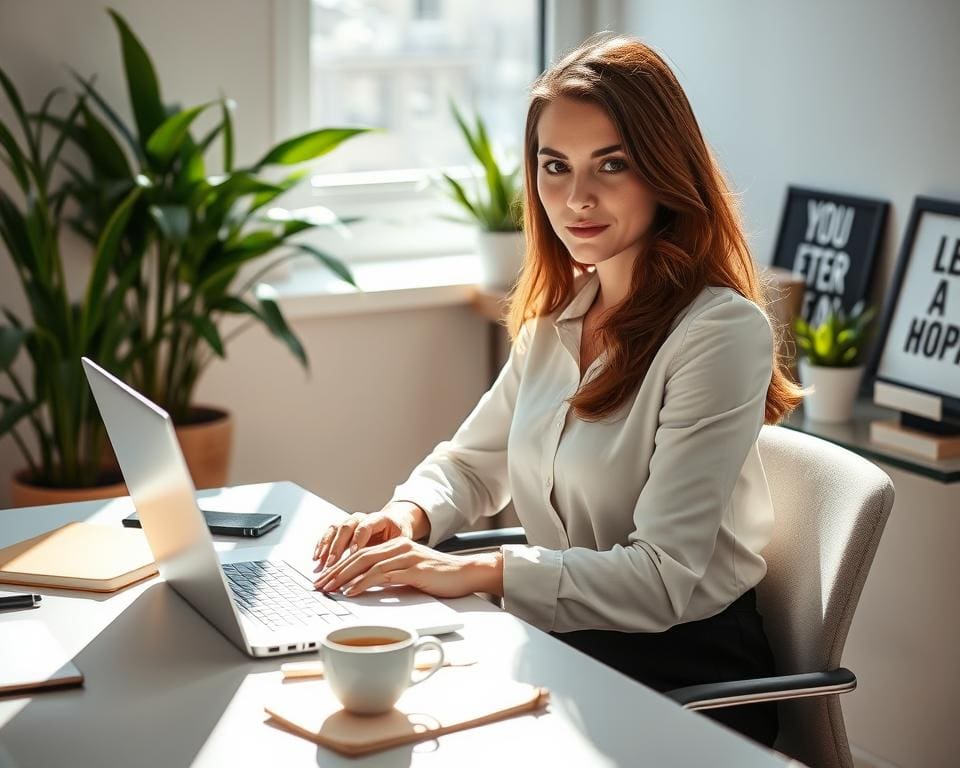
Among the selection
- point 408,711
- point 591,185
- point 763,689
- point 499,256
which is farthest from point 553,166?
point 499,256

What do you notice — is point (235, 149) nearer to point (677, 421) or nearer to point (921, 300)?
point (921, 300)

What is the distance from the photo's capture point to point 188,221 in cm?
275

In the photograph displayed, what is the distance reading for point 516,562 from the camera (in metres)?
1.60

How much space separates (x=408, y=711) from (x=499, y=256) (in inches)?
91.0

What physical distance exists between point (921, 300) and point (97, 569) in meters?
1.73

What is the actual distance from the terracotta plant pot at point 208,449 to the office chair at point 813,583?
153 cm

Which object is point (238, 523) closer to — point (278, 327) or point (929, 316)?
point (278, 327)

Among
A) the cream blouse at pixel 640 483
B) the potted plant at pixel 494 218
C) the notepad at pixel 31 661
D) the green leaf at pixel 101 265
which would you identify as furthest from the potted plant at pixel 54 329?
the notepad at pixel 31 661

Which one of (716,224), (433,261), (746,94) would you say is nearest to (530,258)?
(716,224)

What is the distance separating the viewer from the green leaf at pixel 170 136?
281 cm

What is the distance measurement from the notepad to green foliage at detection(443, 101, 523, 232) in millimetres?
2143

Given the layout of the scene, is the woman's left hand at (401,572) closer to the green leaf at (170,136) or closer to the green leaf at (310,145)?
the green leaf at (170,136)

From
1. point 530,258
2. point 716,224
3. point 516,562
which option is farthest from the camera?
point 530,258

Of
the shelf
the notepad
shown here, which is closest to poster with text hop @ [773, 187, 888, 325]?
the shelf
